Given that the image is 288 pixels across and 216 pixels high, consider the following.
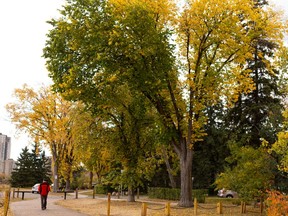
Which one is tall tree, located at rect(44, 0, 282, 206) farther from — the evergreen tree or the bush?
the bush

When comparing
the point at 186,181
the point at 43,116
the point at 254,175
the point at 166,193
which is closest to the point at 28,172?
the point at 43,116

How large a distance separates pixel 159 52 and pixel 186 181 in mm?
8501

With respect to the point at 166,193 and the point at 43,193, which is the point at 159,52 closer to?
the point at 43,193

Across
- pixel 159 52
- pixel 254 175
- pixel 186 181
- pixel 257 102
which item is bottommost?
pixel 186 181

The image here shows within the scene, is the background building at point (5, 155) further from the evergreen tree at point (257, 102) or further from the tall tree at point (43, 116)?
the evergreen tree at point (257, 102)

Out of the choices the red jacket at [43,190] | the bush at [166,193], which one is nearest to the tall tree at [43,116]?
the bush at [166,193]

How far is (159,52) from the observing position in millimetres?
19547

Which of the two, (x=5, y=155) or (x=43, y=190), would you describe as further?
(x=5, y=155)

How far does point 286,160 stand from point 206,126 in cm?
3190

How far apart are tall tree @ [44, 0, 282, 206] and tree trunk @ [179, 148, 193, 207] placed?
0.20 ft

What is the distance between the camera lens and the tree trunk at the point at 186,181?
21.7 m

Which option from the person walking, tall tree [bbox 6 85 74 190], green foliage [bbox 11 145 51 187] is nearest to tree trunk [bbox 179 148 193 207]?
the person walking

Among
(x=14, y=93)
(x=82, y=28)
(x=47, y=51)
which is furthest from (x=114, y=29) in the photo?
(x=14, y=93)

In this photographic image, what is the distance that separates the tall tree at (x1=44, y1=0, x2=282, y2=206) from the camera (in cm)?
1883
